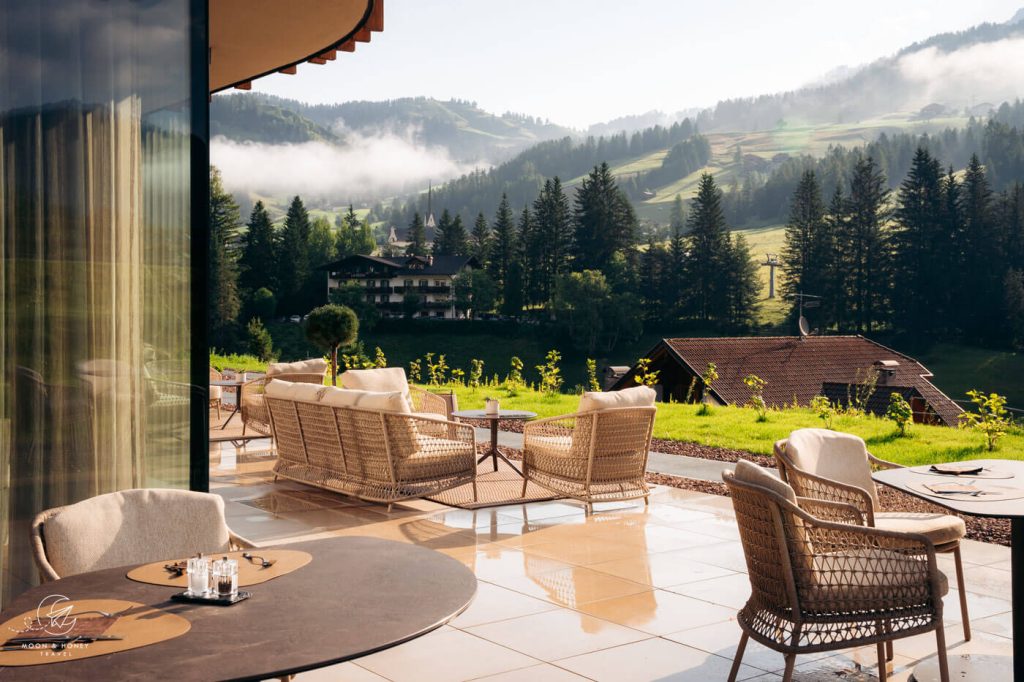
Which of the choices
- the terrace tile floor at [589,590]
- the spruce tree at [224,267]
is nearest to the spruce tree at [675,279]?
the spruce tree at [224,267]

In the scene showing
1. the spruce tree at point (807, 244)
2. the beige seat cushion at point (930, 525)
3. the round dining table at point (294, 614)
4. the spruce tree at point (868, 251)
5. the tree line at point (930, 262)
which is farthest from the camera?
the spruce tree at point (807, 244)

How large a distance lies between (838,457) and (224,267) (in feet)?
153

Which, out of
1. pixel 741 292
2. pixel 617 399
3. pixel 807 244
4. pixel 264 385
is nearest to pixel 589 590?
pixel 617 399

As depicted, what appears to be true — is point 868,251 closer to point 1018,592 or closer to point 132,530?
point 1018,592

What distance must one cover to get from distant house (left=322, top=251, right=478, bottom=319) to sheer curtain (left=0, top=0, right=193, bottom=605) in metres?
63.8

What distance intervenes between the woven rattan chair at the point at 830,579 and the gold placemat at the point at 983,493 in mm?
261

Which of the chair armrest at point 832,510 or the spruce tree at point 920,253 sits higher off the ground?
the spruce tree at point 920,253

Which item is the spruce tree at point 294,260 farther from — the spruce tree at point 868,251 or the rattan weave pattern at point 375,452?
the rattan weave pattern at point 375,452

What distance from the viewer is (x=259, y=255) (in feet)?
190

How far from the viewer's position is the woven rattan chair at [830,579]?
3.06m

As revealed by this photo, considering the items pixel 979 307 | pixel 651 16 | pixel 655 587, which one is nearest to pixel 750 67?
pixel 979 307

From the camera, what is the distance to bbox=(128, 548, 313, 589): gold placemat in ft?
7.55

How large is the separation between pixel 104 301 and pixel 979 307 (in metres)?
56.3

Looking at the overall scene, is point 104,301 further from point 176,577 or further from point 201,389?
point 176,577
